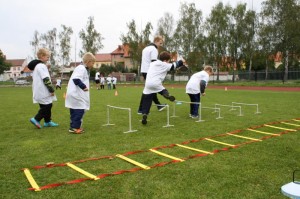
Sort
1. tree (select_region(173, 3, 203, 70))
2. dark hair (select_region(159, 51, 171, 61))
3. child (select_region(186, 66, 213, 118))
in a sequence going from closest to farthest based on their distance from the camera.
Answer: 1. dark hair (select_region(159, 51, 171, 61))
2. child (select_region(186, 66, 213, 118))
3. tree (select_region(173, 3, 203, 70))

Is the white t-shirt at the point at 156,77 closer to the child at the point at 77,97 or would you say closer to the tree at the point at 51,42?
the child at the point at 77,97

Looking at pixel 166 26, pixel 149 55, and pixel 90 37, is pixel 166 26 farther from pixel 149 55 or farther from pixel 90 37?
pixel 149 55

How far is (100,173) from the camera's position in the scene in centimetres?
420

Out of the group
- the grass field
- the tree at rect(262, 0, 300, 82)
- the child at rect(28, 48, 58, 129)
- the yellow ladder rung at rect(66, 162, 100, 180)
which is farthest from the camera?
the tree at rect(262, 0, 300, 82)

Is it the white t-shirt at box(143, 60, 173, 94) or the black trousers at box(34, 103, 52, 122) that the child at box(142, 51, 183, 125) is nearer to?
the white t-shirt at box(143, 60, 173, 94)

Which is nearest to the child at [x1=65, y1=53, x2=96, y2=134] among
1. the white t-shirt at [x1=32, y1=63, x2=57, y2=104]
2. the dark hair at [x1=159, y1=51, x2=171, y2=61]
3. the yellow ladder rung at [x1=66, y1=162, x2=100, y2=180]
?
the white t-shirt at [x1=32, y1=63, x2=57, y2=104]

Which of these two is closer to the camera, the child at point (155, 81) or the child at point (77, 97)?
the child at point (77, 97)

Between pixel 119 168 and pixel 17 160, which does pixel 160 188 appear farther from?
pixel 17 160

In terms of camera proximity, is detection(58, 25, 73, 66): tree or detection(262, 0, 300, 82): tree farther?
detection(58, 25, 73, 66): tree

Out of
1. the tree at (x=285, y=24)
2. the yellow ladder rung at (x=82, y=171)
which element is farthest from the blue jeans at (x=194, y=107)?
the tree at (x=285, y=24)

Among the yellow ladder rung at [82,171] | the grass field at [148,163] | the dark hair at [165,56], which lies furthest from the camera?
the dark hair at [165,56]

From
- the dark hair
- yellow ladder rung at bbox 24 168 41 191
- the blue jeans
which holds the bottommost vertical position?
Result: yellow ladder rung at bbox 24 168 41 191

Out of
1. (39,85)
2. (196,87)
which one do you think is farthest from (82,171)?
(196,87)

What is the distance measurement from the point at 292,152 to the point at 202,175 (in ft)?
6.74
